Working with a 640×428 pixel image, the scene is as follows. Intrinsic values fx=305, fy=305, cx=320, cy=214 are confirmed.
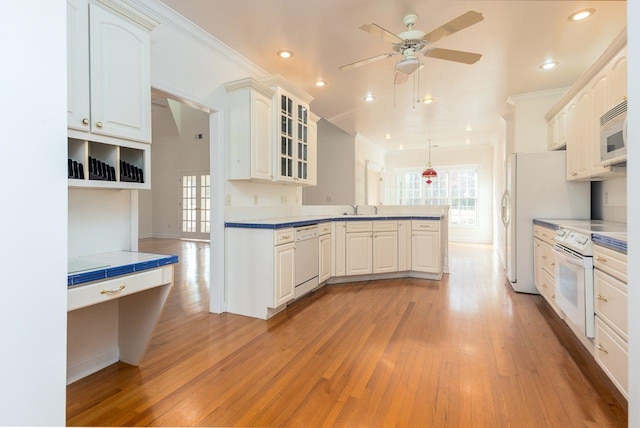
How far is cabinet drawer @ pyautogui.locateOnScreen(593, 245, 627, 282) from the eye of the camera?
1.71 m

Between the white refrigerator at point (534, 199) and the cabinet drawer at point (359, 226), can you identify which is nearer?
the white refrigerator at point (534, 199)

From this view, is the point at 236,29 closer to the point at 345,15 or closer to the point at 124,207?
the point at 345,15

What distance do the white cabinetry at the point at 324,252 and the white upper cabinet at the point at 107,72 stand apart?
2.33 m

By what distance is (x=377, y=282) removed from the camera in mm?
4348

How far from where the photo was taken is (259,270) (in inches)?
118

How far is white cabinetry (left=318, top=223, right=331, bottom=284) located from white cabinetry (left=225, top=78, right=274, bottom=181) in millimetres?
1093

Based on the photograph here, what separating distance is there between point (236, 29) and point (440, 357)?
331 cm

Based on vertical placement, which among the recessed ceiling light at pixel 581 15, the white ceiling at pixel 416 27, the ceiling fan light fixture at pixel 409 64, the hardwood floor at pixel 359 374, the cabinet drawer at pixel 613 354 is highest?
the white ceiling at pixel 416 27

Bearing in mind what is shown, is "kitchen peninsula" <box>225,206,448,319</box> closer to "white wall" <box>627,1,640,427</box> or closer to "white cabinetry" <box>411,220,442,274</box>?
"white cabinetry" <box>411,220,442,274</box>

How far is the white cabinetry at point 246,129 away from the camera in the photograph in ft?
10.4

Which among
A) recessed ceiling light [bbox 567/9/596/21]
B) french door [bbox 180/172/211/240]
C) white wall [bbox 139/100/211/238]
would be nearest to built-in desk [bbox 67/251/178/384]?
recessed ceiling light [bbox 567/9/596/21]

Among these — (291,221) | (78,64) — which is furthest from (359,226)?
(78,64)

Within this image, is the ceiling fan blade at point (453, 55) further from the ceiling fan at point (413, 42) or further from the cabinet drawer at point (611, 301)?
the cabinet drawer at point (611, 301)

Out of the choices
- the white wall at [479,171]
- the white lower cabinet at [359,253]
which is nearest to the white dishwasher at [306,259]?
the white lower cabinet at [359,253]
